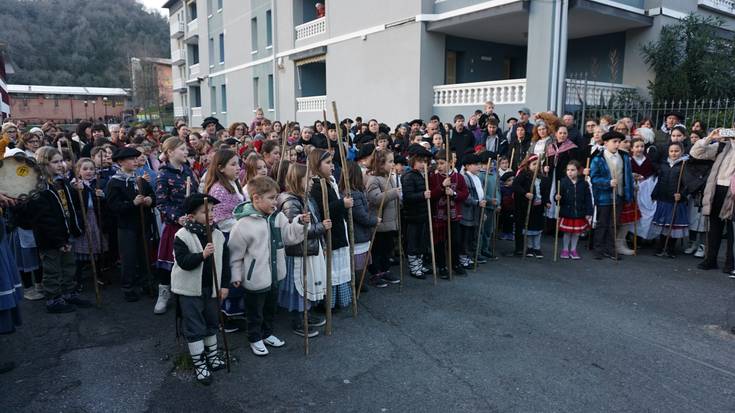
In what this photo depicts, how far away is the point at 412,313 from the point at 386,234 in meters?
1.30

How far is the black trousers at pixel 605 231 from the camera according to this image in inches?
293

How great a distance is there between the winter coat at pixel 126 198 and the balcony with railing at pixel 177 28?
4011 cm

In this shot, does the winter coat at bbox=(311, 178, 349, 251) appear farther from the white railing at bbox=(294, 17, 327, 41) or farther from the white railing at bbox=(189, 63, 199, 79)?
the white railing at bbox=(189, 63, 199, 79)

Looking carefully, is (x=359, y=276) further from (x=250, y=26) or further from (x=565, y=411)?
(x=250, y=26)

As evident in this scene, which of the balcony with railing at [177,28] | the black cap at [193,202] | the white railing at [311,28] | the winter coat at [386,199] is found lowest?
the winter coat at [386,199]

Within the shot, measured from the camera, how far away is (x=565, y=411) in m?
3.36

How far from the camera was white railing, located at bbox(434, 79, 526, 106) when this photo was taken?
12758 mm

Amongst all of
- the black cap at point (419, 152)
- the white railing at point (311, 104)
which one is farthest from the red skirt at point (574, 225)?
the white railing at point (311, 104)

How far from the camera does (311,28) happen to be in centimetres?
2119

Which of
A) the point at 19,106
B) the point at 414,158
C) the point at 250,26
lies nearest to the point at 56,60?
the point at 19,106

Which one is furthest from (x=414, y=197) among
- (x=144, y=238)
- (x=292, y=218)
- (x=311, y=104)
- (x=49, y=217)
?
(x=311, y=104)

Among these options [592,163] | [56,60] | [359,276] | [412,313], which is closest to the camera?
[412,313]

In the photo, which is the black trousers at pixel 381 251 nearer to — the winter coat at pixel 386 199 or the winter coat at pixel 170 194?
the winter coat at pixel 386 199

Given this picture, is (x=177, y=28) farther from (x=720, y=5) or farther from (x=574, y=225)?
(x=574, y=225)
